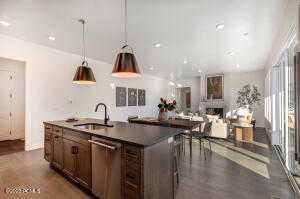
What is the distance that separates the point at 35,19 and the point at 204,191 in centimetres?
418

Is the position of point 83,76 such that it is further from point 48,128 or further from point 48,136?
point 48,136

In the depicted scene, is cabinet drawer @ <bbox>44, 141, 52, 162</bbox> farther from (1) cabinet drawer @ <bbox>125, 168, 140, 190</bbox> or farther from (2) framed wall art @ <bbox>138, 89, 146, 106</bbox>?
(2) framed wall art @ <bbox>138, 89, 146, 106</bbox>

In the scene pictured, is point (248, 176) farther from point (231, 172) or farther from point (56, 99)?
point (56, 99)

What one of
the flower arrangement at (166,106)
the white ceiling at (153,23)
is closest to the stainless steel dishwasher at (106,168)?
the flower arrangement at (166,106)

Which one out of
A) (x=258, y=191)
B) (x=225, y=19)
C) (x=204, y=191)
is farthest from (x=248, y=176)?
(x=225, y=19)

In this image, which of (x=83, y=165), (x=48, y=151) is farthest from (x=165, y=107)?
(x=48, y=151)

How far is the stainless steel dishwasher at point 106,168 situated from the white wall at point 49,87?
3313 mm

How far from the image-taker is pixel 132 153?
154 cm

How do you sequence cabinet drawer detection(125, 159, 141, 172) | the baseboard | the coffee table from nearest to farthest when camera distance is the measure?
cabinet drawer detection(125, 159, 141, 172)
the baseboard
the coffee table

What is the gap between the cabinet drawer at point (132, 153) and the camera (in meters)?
1.48

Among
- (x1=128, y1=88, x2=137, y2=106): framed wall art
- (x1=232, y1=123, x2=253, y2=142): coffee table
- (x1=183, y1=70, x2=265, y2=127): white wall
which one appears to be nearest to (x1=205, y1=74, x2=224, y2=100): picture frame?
(x1=183, y1=70, x2=265, y2=127): white wall

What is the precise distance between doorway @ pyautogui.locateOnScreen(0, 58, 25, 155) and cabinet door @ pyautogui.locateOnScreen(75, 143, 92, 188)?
4.20 meters

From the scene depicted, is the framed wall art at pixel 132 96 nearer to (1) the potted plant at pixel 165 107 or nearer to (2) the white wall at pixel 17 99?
(1) the potted plant at pixel 165 107

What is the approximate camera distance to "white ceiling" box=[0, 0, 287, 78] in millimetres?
2520
